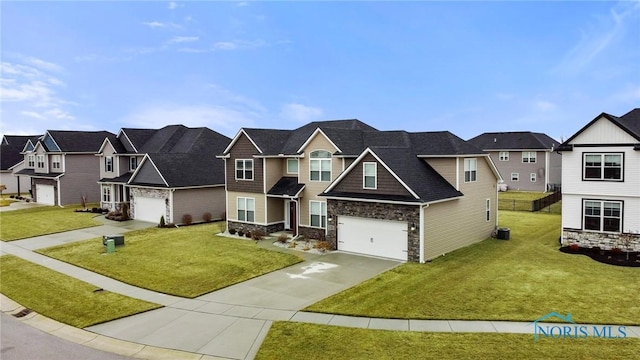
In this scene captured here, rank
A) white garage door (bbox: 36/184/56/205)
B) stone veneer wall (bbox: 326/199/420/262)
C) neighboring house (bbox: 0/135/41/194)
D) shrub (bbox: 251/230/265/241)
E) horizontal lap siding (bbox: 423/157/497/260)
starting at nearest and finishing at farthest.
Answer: stone veneer wall (bbox: 326/199/420/262)
horizontal lap siding (bbox: 423/157/497/260)
shrub (bbox: 251/230/265/241)
white garage door (bbox: 36/184/56/205)
neighboring house (bbox: 0/135/41/194)

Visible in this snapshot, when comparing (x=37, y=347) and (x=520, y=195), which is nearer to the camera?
(x=37, y=347)

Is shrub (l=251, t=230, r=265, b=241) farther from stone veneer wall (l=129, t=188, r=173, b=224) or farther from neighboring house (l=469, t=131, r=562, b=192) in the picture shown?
neighboring house (l=469, t=131, r=562, b=192)

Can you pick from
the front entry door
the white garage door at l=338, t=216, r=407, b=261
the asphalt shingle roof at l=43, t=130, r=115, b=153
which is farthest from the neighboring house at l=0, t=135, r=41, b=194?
the white garage door at l=338, t=216, r=407, b=261

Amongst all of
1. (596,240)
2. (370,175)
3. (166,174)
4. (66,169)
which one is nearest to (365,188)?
(370,175)

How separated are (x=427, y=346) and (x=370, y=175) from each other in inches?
470

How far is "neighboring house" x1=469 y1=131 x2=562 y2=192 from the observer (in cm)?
5078

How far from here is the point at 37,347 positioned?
→ 12.4 m

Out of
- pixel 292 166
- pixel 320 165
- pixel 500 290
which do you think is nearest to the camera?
pixel 500 290

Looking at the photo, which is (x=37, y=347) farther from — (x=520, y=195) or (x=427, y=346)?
(x=520, y=195)

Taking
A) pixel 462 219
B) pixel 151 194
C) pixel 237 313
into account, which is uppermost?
pixel 151 194

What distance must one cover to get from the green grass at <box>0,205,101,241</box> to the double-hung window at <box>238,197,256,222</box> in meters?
12.8

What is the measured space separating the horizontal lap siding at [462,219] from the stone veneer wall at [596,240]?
4623 mm

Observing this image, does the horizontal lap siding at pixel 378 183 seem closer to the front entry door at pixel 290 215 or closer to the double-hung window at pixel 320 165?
the double-hung window at pixel 320 165

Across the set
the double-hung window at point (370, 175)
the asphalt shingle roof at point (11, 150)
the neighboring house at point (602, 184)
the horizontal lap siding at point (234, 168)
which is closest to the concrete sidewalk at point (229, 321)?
the double-hung window at point (370, 175)
